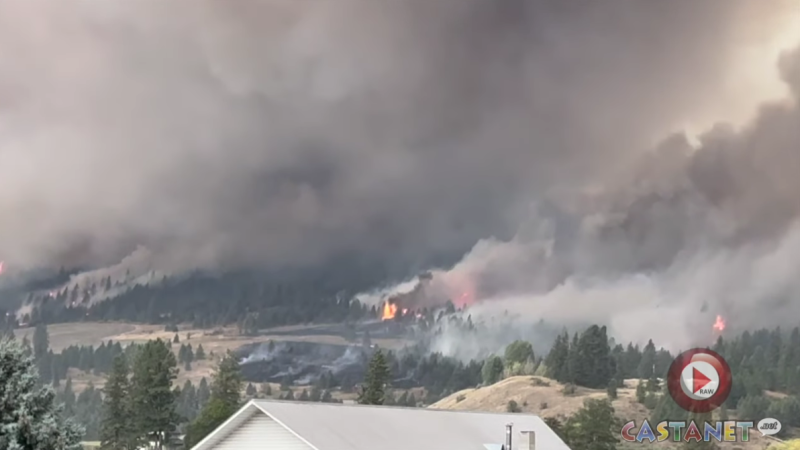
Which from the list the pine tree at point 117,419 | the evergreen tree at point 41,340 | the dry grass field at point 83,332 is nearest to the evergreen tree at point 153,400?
the pine tree at point 117,419

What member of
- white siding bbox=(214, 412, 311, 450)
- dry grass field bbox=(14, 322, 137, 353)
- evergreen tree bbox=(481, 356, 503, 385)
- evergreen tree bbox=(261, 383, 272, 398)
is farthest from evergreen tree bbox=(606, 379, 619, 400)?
white siding bbox=(214, 412, 311, 450)

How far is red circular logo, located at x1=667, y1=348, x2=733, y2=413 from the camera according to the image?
77.6 metres

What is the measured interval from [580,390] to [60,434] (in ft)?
281

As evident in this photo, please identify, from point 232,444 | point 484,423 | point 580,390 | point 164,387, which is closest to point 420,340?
point 580,390

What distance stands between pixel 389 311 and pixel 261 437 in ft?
285

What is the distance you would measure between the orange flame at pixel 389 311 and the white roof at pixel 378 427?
77.6 m

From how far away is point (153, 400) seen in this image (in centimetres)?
7212

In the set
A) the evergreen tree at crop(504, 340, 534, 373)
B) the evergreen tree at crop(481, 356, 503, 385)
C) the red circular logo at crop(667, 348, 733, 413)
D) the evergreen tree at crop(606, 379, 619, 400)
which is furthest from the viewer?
the evergreen tree at crop(481, 356, 503, 385)

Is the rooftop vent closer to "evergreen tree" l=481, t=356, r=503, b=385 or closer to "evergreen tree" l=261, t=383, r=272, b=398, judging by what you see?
"evergreen tree" l=481, t=356, r=503, b=385

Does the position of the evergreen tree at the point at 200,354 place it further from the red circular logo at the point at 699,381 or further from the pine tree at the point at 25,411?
the pine tree at the point at 25,411

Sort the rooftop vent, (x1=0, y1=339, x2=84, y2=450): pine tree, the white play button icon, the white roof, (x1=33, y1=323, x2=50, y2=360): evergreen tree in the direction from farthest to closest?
(x1=33, y1=323, x2=50, y2=360): evergreen tree → the white play button icon → the rooftop vent → the white roof → (x1=0, y1=339, x2=84, y2=450): pine tree

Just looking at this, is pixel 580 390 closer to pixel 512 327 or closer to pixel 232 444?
pixel 512 327

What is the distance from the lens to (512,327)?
108312 millimetres

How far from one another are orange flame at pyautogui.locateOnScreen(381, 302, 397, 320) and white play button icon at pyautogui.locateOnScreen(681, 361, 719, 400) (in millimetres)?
43047
